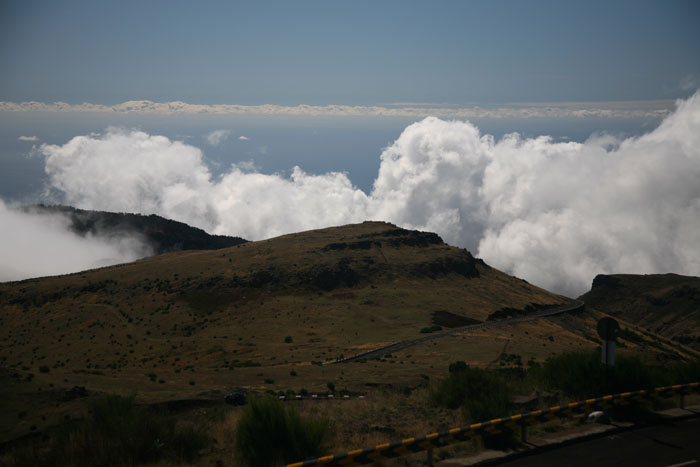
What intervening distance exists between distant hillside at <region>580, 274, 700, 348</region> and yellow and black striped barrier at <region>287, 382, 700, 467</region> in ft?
471

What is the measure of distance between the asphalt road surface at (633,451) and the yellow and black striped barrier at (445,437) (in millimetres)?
851

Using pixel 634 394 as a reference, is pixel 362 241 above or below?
above

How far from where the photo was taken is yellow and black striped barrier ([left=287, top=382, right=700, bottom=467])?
409 inches

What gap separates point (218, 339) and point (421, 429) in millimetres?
48512

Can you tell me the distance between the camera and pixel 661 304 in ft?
577

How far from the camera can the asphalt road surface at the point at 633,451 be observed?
1154 cm

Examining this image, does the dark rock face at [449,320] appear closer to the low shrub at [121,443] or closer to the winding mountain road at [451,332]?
the winding mountain road at [451,332]

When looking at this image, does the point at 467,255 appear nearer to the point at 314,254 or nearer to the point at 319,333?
the point at 314,254

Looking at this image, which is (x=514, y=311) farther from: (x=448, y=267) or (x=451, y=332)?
(x=451, y=332)

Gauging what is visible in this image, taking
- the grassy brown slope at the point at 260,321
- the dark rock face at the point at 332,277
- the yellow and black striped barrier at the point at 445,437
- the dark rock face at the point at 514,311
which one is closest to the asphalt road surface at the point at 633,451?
the yellow and black striped barrier at the point at 445,437

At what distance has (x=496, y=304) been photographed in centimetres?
8706

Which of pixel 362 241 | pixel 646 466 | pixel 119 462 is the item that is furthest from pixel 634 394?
pixel 362 241

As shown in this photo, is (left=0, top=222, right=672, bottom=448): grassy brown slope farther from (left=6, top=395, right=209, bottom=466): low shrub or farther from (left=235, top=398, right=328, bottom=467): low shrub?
(left=235, top=398, right=328, bottom=467): low shrub

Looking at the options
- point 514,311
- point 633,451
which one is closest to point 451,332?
point 514,311
